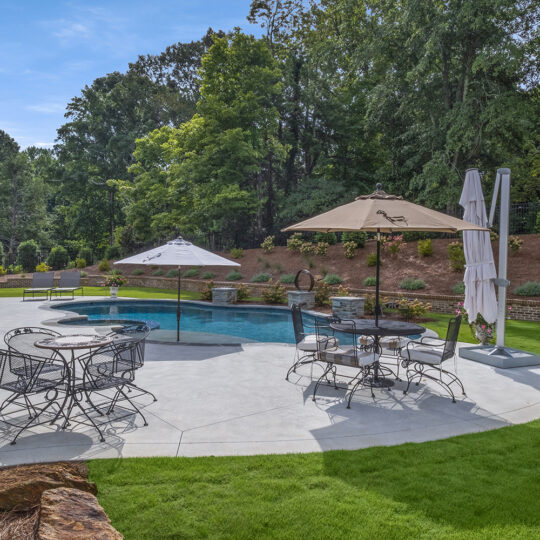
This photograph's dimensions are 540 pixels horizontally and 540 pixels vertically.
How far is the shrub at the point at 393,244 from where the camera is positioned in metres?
17.8

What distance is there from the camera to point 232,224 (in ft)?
85.4

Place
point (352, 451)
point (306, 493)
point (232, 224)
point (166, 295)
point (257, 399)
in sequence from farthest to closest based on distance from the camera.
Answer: point (232, 224), point (166, 295), point (257, 399), point (352, 451), point (306, 493)

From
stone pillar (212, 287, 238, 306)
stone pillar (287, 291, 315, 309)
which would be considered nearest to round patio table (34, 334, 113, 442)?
stone pillar (287, 291, 315, 309)

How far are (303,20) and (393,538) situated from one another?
103ft

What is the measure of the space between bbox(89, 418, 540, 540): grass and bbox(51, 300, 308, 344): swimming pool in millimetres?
6053

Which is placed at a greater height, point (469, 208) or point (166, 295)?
point (469, 208)

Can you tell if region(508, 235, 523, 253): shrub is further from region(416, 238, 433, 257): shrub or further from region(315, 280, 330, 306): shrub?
region(315, 280, 330, 306): shrub

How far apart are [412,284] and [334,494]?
42.3 ft

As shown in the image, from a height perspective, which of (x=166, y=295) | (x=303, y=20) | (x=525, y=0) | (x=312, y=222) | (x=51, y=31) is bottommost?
(x=166, y=295)

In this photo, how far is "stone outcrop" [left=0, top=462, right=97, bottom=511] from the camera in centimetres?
269

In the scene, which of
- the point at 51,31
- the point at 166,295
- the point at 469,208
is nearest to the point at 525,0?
the point at 469,208

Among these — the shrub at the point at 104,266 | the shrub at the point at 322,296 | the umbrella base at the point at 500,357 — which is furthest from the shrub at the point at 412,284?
the shrub at the point at 104,266

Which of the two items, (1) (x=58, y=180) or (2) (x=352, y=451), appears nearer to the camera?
(2) (x=352, y=451)

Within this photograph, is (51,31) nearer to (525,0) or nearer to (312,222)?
(312,222)
